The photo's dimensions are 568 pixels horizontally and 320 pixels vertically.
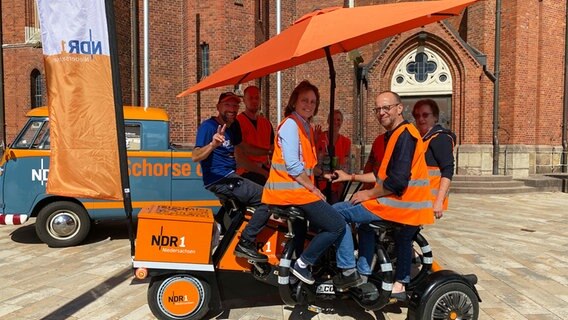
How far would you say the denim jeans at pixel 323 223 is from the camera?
3.14 m

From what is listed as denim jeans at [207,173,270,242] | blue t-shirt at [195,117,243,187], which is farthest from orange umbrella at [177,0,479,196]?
denim jeans at [207,173,270,242]

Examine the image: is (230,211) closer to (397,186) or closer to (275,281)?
(275,281)

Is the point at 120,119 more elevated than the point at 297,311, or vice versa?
the point at 120,119

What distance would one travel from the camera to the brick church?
52.6 ft

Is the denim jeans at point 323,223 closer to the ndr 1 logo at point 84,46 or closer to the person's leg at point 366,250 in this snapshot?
the person's leg at point 366,250

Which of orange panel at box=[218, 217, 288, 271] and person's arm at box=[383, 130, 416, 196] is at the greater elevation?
person's arm at box=[383, 130, 416, 196]

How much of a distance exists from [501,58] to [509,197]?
6744mm

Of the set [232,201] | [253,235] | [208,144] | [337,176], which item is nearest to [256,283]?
[253,235]

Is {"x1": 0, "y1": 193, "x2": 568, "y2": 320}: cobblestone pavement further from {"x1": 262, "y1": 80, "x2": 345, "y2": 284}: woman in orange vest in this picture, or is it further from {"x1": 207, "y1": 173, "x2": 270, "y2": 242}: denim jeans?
{"x1": 262, "y1": 80, "x2": 345, "y2": 284}: woman in orange vest

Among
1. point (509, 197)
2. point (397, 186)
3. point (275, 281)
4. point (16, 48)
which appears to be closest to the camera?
point (397, 186)

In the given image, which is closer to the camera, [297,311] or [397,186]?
[397,186]

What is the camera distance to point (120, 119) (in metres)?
3.56

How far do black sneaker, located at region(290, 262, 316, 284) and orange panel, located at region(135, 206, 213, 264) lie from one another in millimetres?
826

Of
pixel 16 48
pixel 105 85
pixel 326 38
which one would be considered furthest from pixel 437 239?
pixel 16 48
